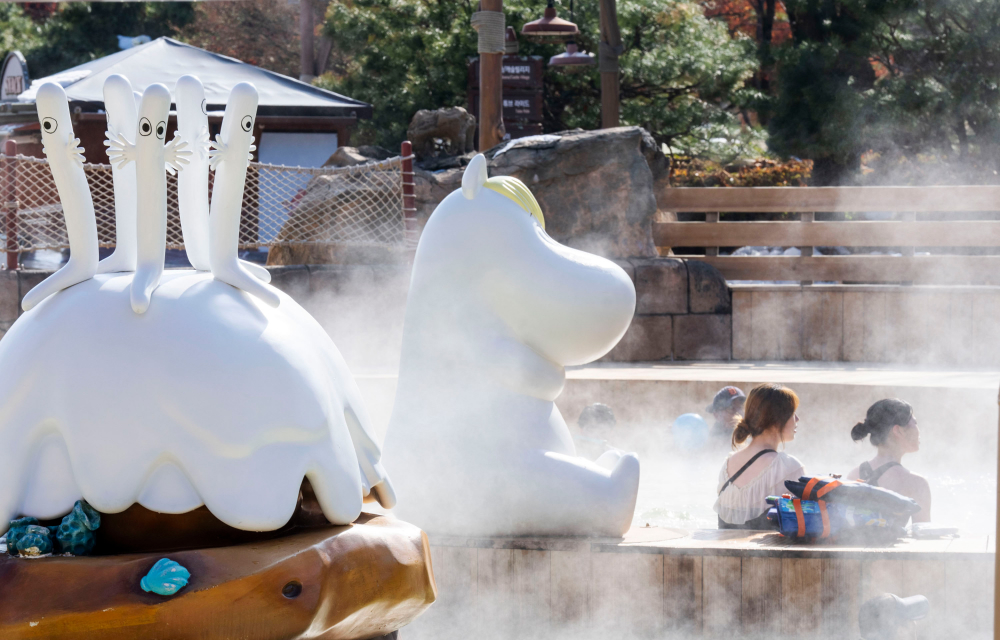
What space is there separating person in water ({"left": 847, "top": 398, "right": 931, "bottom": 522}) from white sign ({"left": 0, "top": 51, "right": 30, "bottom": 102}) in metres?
12.7

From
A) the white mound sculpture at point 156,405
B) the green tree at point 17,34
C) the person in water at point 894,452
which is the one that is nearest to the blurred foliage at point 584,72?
the green tree at point 17,34

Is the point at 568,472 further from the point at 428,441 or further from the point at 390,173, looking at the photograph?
the point at 390,173

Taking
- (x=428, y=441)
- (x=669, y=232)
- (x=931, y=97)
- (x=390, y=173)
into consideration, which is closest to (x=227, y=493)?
(x=428, y=441)

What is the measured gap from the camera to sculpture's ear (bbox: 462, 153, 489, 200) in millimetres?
3342

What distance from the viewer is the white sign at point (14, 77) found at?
1369 cm

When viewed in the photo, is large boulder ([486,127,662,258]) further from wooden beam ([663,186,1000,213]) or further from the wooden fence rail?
wooden beam ([663,186,1000,213])

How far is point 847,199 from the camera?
9.61 meters

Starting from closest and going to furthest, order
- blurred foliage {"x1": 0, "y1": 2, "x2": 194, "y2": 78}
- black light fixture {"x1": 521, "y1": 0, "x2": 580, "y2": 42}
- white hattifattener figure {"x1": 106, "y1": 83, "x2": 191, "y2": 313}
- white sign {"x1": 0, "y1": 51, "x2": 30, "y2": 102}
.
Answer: white hattifattener figure {"x1": 106, "y1": 83, "x2": 191, "y2": 313}
black light fixture {"x1": 521, "y1": 0, "x2": 580, "y2": 42}
white sign {"x1": 0, "y1": 51, "x2": 30, "y2": 102}
blurred foliage {"x1": 0, "y1": 2, "x2": 194, "y2": 78}

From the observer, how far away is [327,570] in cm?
170

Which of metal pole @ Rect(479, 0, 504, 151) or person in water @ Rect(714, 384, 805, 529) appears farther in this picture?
metal pole @ Rect(479, 0, 504, 151)

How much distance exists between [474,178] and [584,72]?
12.5 m

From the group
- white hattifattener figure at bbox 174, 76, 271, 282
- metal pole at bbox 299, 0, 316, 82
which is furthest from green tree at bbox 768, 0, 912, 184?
white hattifattener figure at bbox 174, 76, 271, 282

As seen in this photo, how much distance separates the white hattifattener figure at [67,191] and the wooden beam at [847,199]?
8.54 m

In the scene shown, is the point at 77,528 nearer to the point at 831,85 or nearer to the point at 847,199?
the point at 847,199
